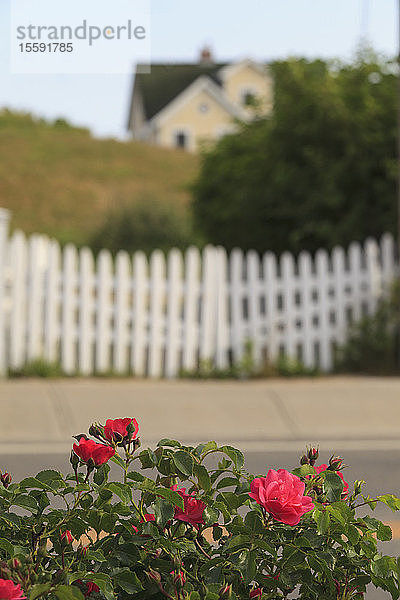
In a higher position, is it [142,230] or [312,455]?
[142,230]

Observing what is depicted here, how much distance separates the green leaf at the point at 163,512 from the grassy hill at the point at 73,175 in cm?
2256

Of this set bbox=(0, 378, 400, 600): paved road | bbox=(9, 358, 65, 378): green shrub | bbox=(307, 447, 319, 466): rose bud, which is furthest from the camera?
bbox=(9, 358, 65, 378): green shrub

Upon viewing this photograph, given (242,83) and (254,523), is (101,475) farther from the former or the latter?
(242,83)

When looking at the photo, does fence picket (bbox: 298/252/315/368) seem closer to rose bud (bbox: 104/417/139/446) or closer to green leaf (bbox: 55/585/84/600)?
rose bud (bbox: 104/417/139/446)

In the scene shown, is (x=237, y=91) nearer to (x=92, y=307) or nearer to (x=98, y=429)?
(x=92, y=307)

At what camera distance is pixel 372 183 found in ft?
37.9

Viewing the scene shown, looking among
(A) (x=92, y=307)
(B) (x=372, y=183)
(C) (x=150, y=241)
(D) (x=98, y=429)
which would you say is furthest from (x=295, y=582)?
(C) (x=150, y=241)

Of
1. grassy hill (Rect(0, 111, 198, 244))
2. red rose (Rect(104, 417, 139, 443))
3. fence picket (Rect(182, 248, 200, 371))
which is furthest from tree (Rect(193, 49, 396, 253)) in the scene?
grassy hill (Rect(0, 111, 198, 244))

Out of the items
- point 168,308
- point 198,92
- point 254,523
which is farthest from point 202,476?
point 198,92

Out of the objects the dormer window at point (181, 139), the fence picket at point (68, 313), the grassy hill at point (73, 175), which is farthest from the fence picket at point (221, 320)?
the dormer window at point (181, 139)

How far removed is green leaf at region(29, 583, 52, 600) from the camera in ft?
6.04

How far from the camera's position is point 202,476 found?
7.43 ft

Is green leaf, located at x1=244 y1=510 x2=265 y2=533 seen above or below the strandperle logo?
below

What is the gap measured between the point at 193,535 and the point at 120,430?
0.30m
